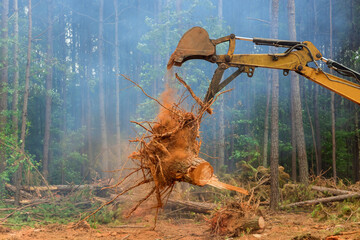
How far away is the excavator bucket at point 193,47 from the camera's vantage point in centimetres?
580

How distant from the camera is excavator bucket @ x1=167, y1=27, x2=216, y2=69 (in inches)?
228

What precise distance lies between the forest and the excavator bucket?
58cm

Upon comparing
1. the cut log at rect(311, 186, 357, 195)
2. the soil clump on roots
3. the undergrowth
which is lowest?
the undergrowth

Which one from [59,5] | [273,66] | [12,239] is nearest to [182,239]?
[12,239]

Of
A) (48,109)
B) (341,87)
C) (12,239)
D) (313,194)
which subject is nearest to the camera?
(341,87)

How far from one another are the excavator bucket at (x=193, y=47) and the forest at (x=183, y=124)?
1.91ft

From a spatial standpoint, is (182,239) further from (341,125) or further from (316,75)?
(341,125)

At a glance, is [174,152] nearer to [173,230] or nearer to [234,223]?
[234,223]

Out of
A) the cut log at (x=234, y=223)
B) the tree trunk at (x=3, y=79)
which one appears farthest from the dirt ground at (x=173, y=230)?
the tree trunk at (x=3, y=79)

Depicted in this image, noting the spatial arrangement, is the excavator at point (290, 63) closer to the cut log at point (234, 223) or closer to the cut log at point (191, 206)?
the cut log at point (234, 223)

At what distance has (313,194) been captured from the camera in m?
11.5

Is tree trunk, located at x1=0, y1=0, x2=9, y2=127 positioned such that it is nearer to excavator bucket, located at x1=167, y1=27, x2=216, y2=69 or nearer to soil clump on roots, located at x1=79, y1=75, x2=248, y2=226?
soil clump on roots, located at x1=79, y1=75, x2=248, y2=226

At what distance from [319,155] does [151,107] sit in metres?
9.03

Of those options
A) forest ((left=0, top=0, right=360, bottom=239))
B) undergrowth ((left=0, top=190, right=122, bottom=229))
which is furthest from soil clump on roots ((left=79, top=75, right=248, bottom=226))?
undergrowth ((left=0, top=190, right=122, bottom=229))
